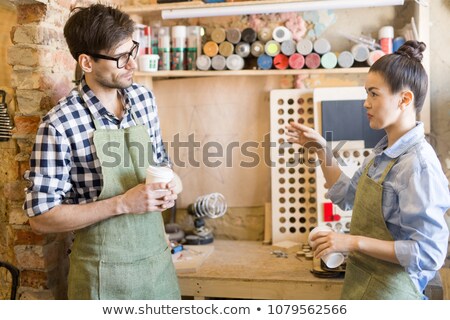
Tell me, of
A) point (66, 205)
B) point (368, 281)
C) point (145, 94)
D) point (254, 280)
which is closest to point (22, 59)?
point (145, 94)

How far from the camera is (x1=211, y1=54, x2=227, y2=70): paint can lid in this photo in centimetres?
237

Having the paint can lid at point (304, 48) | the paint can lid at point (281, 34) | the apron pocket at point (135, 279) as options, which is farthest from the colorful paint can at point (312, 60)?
the apron pocket at point (135, 279)

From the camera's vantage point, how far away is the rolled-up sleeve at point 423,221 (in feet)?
4.41

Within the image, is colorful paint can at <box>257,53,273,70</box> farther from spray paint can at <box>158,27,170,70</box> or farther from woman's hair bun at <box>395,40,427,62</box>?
woman's hair bun at <box>395,40,427,62</box>

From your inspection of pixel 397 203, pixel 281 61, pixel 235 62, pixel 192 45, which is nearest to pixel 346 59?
pixel 281 61

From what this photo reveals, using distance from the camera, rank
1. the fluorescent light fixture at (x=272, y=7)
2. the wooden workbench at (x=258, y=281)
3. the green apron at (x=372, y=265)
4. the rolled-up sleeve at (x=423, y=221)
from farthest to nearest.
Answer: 1. the fluorescent light fixture at (x=272, y=7)
2. the wooden workbench at (x=258, y=281)
3. the green apron at (x=372, y=265)
4. the rolled-up sleeve at (x=423, y=221)

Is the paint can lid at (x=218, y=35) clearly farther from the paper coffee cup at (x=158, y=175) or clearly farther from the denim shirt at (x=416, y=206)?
the denim shirt at (x=416, y=206)

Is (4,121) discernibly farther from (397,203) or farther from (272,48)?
(397,203)

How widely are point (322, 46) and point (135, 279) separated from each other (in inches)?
54.4

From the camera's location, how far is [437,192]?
1361 mm

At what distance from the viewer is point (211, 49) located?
2391 millimetres

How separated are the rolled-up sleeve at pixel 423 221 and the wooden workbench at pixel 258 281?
65cm

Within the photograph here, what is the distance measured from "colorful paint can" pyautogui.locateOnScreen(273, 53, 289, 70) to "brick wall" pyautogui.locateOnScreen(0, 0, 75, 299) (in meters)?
0.98

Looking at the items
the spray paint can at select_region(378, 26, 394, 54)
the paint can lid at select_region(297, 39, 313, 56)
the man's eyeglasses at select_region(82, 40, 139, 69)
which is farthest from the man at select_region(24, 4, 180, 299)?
the spray paint can at select_region(378, 26, 394, 54)
